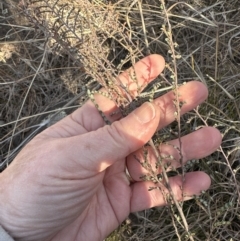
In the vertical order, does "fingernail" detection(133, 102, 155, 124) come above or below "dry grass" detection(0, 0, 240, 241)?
above

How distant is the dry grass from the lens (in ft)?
5.78

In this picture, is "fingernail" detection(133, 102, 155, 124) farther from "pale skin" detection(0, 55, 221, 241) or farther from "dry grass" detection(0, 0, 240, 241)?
"dry grass" detection(0, 0, 240, 241)

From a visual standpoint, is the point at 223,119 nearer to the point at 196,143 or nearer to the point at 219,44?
the point at 196,143

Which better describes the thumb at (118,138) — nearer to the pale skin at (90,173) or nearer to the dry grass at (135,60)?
the pale skin at (90,173)

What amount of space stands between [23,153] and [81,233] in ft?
1.11

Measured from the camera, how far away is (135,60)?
191cm

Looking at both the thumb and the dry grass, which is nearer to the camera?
the thumb

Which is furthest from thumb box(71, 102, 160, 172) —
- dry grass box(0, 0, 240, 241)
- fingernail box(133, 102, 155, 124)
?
dry grass box(0, 0, 240, 241)

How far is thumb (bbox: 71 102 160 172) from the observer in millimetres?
1354

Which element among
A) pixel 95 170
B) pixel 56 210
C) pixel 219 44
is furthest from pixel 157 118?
pixel 219 44

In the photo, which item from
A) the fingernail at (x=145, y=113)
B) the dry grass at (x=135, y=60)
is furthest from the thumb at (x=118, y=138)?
the dry grass at (x=135, y=60)

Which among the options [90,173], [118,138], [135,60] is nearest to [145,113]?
[118,138]

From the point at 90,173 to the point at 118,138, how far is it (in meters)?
0.15

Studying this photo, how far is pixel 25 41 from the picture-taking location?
2.24 metres
